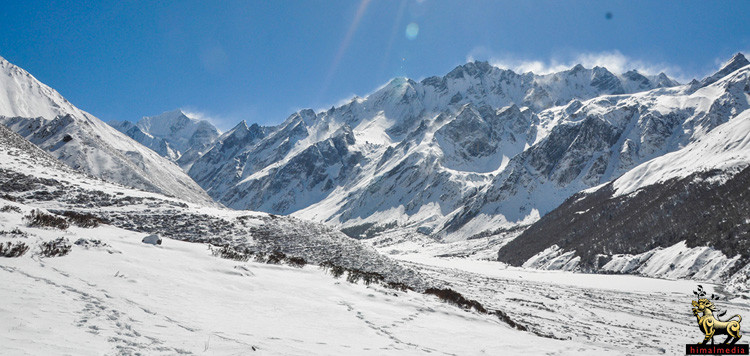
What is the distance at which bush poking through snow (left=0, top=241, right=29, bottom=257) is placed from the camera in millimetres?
11180

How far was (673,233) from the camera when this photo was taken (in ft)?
337

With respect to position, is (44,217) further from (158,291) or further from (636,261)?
(636,261)

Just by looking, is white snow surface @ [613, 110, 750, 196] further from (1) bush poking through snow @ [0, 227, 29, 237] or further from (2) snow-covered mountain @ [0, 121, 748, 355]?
(1) bush poking through snow @ [0, 227, 29, 237]

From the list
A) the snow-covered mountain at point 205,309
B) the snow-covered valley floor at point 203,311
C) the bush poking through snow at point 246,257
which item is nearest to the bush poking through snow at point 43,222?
the snow-covered mountain at point 205,309

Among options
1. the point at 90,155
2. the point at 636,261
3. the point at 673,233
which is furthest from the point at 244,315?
the point at 673,233

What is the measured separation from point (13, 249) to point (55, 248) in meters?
1.71

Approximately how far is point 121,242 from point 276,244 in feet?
53.0

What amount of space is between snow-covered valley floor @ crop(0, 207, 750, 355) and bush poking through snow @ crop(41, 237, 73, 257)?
268 millimetres

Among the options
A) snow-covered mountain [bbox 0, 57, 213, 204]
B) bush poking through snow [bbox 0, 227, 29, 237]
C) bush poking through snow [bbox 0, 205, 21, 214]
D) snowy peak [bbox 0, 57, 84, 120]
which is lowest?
bush poking through snow [bbox 0, 227, 29, 237]

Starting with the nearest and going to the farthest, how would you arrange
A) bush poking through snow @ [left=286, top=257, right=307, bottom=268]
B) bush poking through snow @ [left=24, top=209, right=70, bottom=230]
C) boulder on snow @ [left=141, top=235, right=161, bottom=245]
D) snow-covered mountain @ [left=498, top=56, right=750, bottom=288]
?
bush poking through snow @ [left=24, top=209, right=70, bottom=230] < boulder on snow @ [left=141, top=235, right=161, bottom=245] < bush poking through snow @ [left=286, top=257, right=307, bottom=268] < snow-covered mountain @ [left=498, top=56, right=750, bottom=288]

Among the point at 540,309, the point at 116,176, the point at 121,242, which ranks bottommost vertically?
the point at 540,309

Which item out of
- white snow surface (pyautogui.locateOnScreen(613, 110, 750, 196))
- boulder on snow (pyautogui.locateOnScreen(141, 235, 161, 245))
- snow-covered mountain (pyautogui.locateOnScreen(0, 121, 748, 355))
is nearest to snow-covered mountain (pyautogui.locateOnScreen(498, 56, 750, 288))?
white snow surface (pyautogui.locateOnScreen(613, 110, 750, 196))

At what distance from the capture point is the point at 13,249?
11.2 meters

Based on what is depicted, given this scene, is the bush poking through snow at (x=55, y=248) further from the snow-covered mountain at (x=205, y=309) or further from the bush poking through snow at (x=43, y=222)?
the bush poking through snow at (x=43, y=222)
